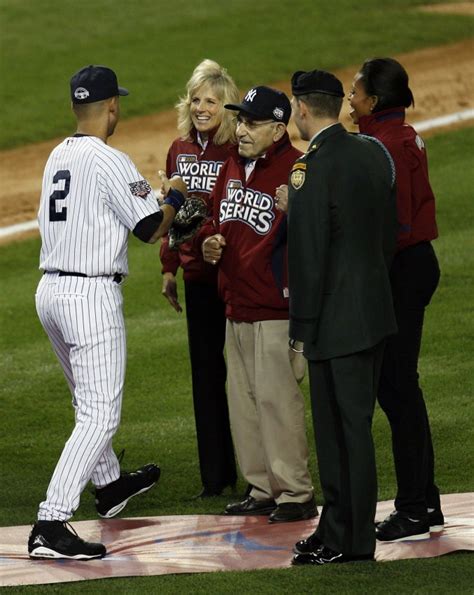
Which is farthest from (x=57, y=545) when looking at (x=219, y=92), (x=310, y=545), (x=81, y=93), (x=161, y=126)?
(x=161, y=126)

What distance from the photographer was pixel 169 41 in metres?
23.6

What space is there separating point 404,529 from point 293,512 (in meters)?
0.65

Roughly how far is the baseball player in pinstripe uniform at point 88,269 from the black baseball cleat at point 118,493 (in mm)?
612

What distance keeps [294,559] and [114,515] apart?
1390 mm

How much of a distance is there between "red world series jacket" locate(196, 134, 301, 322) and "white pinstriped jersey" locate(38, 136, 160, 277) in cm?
52

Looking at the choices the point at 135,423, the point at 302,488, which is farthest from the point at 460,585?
the point at 135,423

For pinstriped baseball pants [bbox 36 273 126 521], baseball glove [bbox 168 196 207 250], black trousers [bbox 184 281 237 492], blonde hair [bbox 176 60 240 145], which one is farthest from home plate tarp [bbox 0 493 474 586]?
blonde hair [bbox 176 60 240 145]

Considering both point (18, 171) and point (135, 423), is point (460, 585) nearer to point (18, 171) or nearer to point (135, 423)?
point (135, 423)

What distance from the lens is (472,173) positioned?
15484 millimetres

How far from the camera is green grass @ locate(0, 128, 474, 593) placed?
5488mm

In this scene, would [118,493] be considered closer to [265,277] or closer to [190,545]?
[190,545]

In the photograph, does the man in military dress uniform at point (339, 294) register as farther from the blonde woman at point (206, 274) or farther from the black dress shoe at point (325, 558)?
the blonde woman at point (206, 274)

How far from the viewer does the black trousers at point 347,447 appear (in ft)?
18.5

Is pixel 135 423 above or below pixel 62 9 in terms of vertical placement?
below
